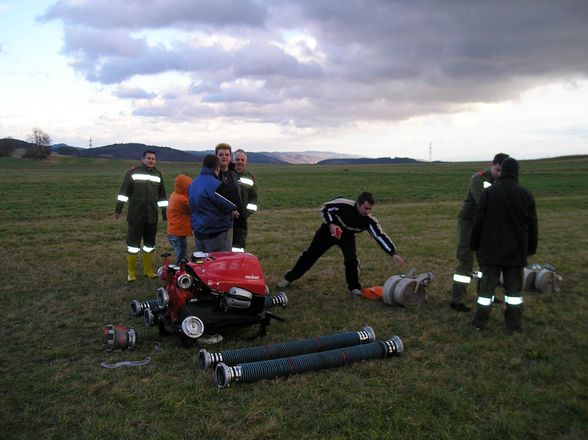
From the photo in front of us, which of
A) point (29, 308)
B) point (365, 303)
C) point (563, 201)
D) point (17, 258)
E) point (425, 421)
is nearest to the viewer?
point (425, 421)

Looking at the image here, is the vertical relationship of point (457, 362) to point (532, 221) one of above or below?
below

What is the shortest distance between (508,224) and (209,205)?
390 centimetres

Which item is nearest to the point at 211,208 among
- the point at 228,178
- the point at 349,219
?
the point at 228,178

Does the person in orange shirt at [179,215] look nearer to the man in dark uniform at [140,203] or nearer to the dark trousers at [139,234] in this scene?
the man in dark uniform at [140,203]

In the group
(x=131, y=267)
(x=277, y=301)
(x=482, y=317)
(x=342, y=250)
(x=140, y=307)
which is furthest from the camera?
(x=131, y=267)

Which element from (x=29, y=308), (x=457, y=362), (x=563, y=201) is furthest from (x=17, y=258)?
(x=563, y=201)

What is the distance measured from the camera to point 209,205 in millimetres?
6996

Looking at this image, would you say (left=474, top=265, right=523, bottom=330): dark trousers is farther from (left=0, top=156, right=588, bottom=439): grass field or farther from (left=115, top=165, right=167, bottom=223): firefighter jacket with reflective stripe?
(left=115, top=165, right=167, bottom=223): firefighter jacket with reflective stripe

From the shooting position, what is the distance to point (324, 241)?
8227 mm

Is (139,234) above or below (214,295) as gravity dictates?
above

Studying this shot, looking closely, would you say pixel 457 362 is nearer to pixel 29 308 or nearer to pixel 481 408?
pixel 481 408

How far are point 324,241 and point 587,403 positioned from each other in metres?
4.43

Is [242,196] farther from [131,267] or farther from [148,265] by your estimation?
[131,267]

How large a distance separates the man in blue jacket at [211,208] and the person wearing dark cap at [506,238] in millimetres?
3341
